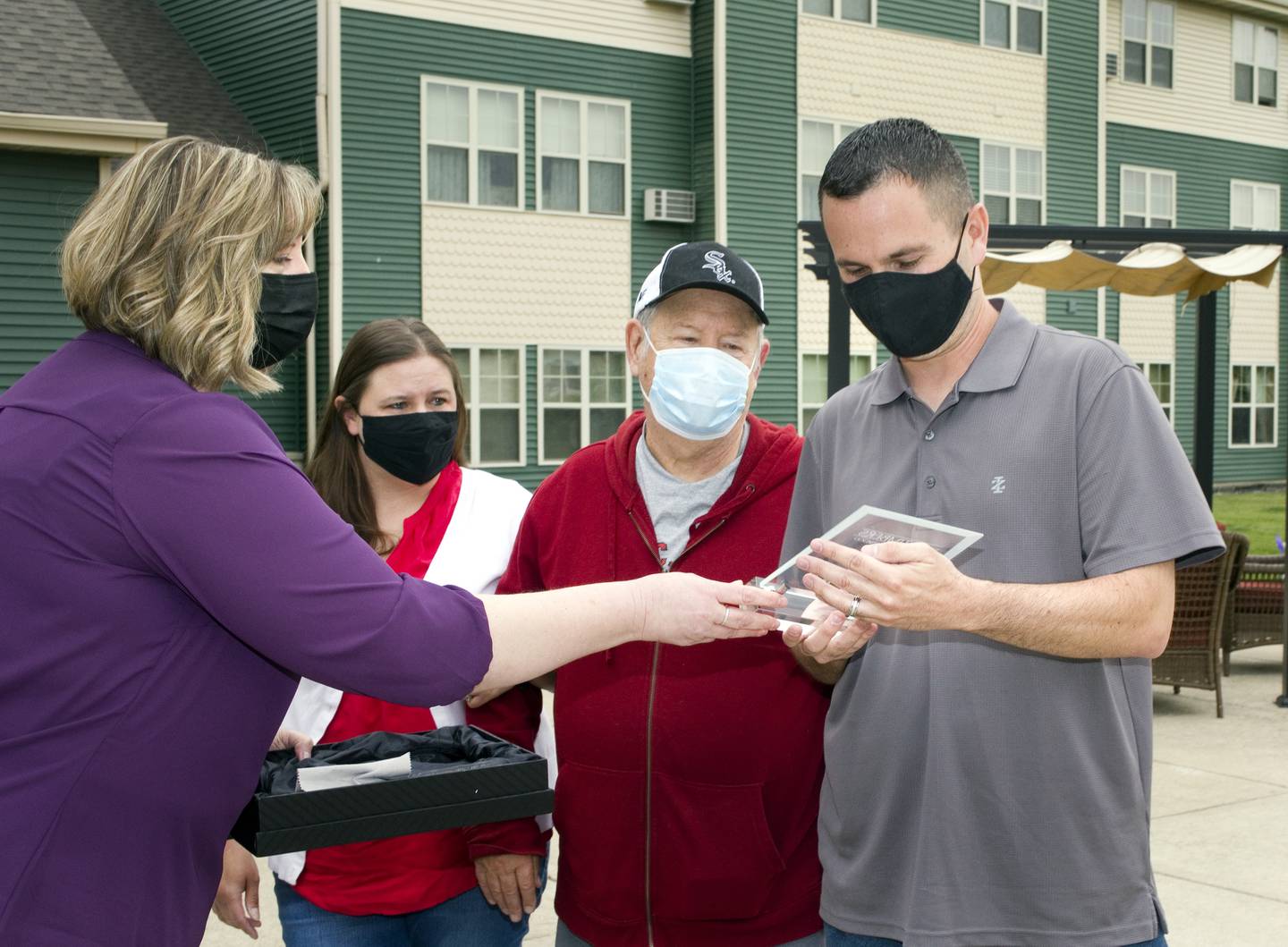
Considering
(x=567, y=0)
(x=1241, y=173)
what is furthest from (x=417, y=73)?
(x=1241, y=173)

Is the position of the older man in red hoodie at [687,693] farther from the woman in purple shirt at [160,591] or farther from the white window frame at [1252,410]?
the white window frame at [1252,410]

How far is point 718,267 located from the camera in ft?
11.1

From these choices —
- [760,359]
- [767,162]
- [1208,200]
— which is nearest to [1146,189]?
[1208,200]

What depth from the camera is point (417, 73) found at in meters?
20.6

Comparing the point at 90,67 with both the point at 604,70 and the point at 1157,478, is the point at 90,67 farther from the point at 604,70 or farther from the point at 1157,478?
the point at 1157,478

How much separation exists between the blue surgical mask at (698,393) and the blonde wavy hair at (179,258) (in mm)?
1210

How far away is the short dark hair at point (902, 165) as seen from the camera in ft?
9.12

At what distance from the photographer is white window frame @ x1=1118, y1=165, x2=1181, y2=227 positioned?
29.7 metres

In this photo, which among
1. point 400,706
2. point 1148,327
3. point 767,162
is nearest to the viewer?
point 400,706

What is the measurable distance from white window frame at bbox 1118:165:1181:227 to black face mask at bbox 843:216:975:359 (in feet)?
94.5

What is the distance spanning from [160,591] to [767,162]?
73.0 feet

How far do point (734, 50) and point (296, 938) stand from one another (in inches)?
847

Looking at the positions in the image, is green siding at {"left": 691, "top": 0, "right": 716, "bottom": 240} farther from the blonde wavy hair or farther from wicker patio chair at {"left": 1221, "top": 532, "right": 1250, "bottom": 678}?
the blonde wavy hair

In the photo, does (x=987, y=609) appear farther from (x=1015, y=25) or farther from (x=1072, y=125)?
(x=1072, y=125)
